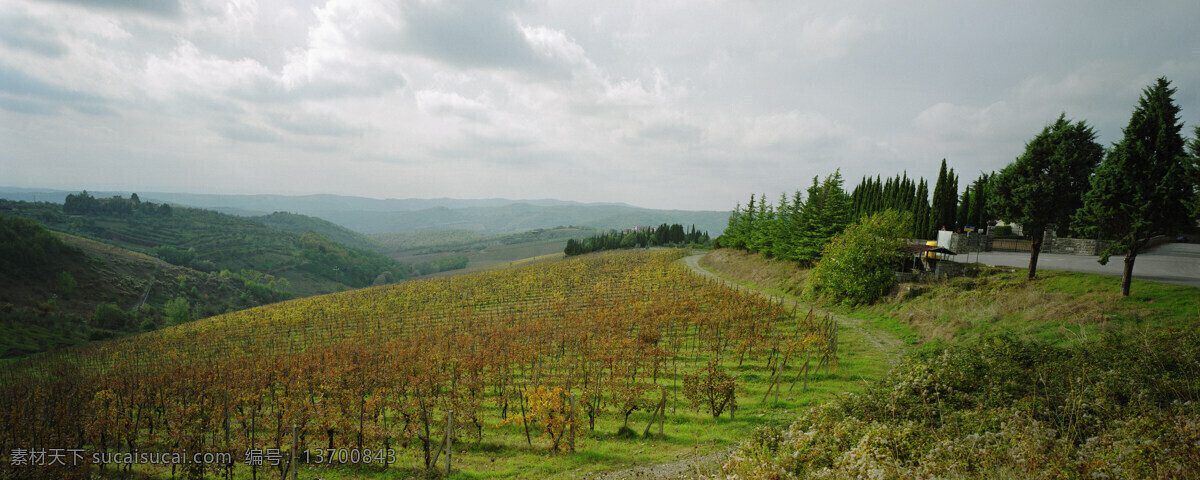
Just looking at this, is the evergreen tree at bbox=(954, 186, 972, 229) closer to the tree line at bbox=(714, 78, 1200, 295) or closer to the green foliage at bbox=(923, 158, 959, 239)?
the green foliage at bbox=(923, 158, 959, 239)

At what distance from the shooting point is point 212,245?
163000 millimetres

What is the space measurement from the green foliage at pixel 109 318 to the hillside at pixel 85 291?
13 cm

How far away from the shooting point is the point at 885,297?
2844cm

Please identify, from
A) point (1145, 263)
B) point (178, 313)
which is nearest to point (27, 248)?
point (178, 313)

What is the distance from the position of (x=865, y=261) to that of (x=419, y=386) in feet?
92.6

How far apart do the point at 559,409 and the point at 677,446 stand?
3842 millimetres

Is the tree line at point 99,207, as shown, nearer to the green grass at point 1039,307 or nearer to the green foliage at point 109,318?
the green foliage at point 109,318

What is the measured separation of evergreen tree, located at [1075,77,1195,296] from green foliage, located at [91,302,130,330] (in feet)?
397

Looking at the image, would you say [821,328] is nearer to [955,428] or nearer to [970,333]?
[970,333]

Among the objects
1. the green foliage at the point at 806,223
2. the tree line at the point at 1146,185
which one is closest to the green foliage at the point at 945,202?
the green foliage at the point at 806,223

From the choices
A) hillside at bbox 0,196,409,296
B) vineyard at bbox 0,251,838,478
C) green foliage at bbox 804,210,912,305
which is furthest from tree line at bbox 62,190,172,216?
green foliage at bbox 804,210,912,305

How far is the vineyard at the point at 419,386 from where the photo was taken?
14258mm

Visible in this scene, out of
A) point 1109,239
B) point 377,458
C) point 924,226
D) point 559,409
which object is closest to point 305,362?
point 377,458

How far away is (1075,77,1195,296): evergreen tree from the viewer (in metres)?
16.3
